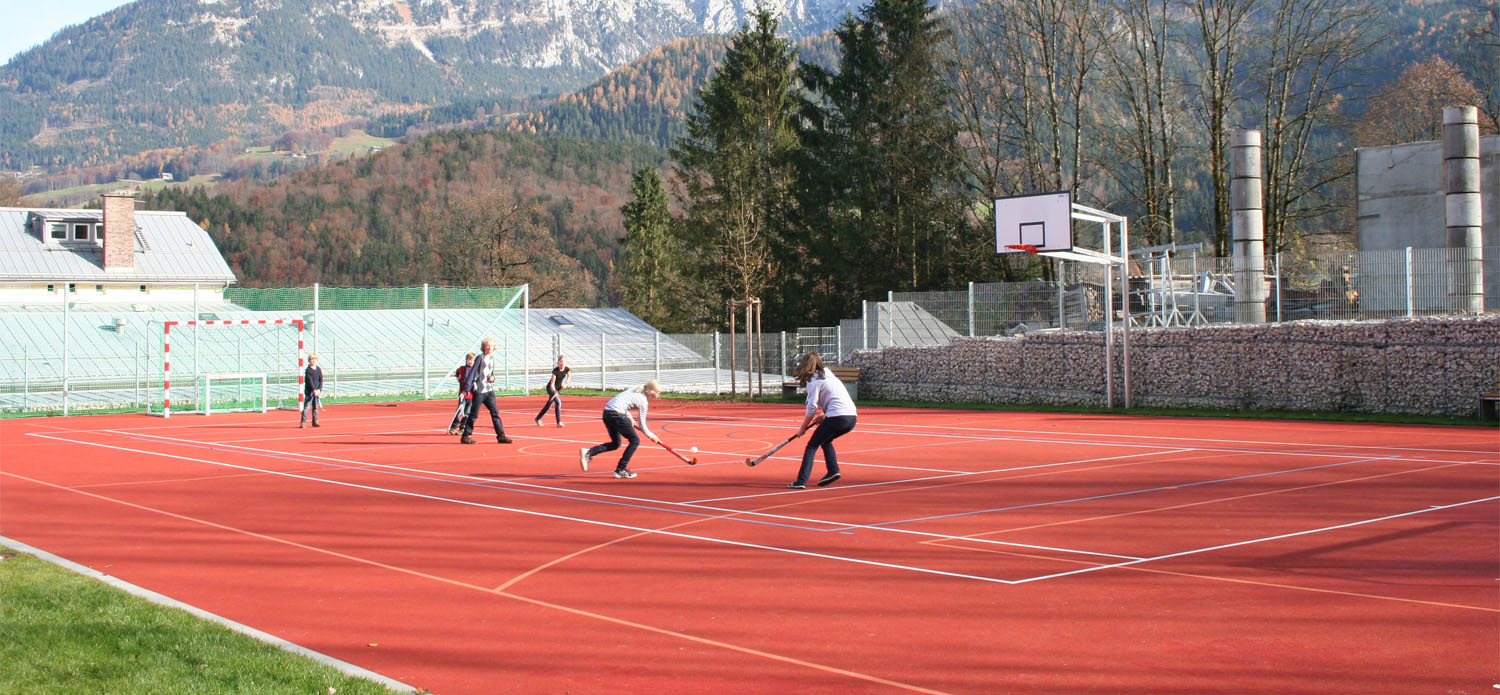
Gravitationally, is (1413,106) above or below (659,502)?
above

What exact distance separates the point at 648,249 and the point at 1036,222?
48854mm

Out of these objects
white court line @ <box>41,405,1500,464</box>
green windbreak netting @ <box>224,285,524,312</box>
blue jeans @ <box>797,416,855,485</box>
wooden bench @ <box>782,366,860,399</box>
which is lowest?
white court line @ <box>41,405,1500,464</box>

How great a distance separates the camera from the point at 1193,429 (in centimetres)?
2242

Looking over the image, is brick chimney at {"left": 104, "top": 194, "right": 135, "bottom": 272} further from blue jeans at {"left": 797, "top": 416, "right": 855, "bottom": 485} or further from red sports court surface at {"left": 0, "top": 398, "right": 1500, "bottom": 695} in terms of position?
blue jeans at {"left": 797, "top": 416, "right": 855, "bottom": 485}

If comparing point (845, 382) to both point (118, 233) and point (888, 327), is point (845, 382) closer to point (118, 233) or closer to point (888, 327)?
point (888, 327)

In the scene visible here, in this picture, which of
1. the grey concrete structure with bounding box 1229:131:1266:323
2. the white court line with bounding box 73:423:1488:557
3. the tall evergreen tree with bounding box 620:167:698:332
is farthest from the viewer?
the tall evergreen tree with bounding box 620:167:698:332

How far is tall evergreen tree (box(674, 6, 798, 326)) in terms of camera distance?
54.5 m

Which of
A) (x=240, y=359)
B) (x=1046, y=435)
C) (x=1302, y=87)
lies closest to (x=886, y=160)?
(x=1302, y=87)

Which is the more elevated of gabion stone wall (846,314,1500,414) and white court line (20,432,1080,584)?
gabion stone wall (846,314,1500,414)

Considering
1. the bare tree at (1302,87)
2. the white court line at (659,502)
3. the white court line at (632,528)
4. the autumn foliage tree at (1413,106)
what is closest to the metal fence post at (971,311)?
the bare tree at (1302,87)

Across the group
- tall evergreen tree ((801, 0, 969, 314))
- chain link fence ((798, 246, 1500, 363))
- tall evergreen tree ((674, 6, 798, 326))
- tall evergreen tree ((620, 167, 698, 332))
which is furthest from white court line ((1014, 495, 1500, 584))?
tall evergreen tree ((620, 167, 698, 332))

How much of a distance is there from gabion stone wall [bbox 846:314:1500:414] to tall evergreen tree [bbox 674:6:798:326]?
832 inches

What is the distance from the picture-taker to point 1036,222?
95.2 feet

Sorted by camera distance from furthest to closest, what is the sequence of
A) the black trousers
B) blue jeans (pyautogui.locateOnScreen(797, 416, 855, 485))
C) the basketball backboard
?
the basketball backboard
the black trousers
blue jeans (pyautogui.locateOnScreen(797, 416, 855, 485))
